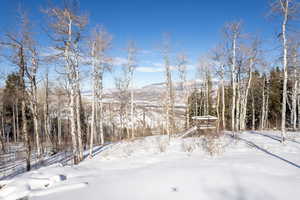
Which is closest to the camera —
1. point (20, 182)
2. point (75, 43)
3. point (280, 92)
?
point (20, 182)

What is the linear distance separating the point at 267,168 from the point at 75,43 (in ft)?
Answer: 30.9

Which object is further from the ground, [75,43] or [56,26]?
[56,26]

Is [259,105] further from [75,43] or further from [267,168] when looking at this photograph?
Result: [75,43]

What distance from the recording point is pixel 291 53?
10.4 metres

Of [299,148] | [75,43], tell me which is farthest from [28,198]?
[299,148]

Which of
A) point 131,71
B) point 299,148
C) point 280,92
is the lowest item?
point 299,148

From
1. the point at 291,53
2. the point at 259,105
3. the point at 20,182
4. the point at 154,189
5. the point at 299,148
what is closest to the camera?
the point at 154,189

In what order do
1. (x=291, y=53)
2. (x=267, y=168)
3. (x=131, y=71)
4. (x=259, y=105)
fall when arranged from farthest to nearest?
1. (x=259, y=105)
2. (x=131, y=71)
3. (x=291, y=53)
4. (x=267, y=168)

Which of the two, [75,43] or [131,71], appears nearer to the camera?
[75,43]

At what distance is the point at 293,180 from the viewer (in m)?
4.32

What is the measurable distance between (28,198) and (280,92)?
91.3 ft

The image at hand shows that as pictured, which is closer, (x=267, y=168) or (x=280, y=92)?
(x=267, y=168)

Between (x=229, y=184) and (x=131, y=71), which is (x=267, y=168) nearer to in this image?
(x=229, y=184)

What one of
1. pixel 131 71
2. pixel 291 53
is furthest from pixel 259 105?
pixel 131 71
